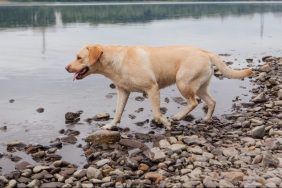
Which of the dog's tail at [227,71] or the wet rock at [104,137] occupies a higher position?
the dog's tail at [227,71]

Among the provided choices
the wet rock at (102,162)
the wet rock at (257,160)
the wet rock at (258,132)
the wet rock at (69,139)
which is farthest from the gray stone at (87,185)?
the wet rock at (258,132)

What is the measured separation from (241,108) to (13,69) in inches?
469

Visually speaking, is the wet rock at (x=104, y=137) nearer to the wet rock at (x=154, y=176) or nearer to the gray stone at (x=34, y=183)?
the wet rock at (x=154, y=176)

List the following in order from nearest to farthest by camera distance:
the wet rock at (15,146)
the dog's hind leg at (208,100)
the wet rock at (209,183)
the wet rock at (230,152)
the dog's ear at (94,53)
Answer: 1. the wet rock at (209,183)
2. the wet rock at (230,152)
3. the wet rock at (15,146)
4. the dog's ear at (94,53)
5. the dog's hind leg at (208,100)

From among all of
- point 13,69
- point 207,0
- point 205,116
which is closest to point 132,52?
point 205,116

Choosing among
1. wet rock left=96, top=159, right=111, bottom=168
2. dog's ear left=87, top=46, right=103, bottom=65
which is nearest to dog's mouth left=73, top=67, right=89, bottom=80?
dog's ear left=87, top=46, right=103, bottom=65

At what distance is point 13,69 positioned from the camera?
2092 cm

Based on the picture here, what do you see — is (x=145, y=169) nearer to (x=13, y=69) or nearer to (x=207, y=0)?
(x=13, y=69)

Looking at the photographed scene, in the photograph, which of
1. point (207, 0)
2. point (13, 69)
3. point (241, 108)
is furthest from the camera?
point (207, 0)

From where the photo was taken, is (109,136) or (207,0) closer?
(109,136)

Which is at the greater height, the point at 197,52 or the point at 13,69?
the point at 197,52

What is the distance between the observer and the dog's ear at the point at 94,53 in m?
9.93

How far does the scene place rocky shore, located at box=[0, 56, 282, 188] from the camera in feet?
23.9

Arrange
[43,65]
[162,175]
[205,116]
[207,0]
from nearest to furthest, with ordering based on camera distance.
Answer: [162,175]
[205,116]
[43,65]
[207,0]
